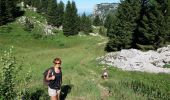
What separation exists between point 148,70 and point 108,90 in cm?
1821

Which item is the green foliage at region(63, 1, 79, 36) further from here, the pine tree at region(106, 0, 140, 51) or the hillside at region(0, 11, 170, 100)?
the pine tree at region(106, 0, 140, 51)

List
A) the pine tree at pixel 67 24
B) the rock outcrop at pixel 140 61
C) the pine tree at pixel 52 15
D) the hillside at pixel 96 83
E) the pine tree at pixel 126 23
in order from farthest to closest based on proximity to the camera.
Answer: the pine tree at pixel 52 15, the pine tree at pixel 67 24, the pine tree at pixel 126 23, the rock outcrop at pixel 140 61, the hillside at pixel 96 83

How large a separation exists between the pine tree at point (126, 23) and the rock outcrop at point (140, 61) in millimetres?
Result: 13292

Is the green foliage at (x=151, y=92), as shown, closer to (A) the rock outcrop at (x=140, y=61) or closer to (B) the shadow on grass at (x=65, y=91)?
(B) the shadow on grass at (x=65, y=91)

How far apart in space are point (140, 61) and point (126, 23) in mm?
20729

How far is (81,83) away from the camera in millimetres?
27250

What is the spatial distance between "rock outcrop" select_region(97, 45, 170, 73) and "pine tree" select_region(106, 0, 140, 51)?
43.6ft

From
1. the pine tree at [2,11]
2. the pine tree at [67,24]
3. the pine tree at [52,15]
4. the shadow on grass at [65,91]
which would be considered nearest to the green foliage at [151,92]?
the shadow on grass at [65,91]

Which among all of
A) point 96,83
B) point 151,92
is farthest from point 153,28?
point 151,92

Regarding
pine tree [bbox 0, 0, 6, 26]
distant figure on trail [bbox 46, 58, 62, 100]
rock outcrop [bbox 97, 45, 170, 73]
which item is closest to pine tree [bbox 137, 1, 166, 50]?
rock outcrop [bbox 97, 45, 170, 73]

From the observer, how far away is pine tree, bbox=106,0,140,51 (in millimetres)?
67688

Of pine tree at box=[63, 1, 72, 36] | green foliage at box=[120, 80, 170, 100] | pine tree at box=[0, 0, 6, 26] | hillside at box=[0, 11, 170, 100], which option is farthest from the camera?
pine tree at box=[63, 1, 72, 36]

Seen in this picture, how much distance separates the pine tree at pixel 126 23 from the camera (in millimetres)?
67688

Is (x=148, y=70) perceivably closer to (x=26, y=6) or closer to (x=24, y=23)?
(x=24, y=23)
